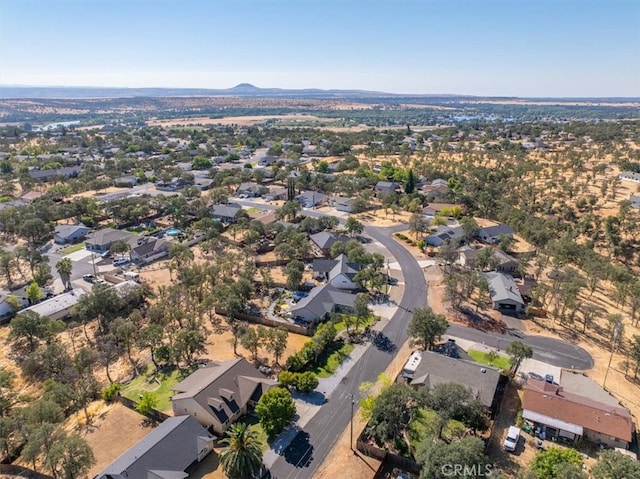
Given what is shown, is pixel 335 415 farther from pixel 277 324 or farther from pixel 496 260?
pixel 496 260

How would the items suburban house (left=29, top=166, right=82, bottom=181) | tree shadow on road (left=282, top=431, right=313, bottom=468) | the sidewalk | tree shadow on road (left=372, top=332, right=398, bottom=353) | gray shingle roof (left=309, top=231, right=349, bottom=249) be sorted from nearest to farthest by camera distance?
tree shadow on road (left=282, top=431, right=313, bottom=468) < the sidewalk < tree shadow on road (left=372, top=332, right=398, bottom=353) < gray shingle roof (left=309, top=231, right=349, bottom=249) < suburban house (left=29, top=166, right=82, bottom=181)

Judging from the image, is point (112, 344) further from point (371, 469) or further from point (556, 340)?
point (556, 340)

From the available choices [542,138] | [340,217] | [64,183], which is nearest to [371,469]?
[340,217]

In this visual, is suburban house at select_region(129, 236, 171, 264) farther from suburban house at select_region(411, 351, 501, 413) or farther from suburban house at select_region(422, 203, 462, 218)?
suburban house at select_region(422, 203, 462, 218)

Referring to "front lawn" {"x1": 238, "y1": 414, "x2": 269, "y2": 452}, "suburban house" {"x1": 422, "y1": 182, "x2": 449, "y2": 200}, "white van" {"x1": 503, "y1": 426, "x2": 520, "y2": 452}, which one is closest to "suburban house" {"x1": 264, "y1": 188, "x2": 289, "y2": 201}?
"suburban house" {"x1": 422, "y1": 182, "x2": 449, "y2": 200}

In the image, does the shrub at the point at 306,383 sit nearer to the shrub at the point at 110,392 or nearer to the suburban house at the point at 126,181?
the shrub at the point at 110,392

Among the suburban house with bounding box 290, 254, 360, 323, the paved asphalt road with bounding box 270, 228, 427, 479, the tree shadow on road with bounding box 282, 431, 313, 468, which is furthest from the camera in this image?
the suburban house with bounding box 290, 254, 360, 323

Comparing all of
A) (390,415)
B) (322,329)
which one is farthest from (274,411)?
(322,329)
